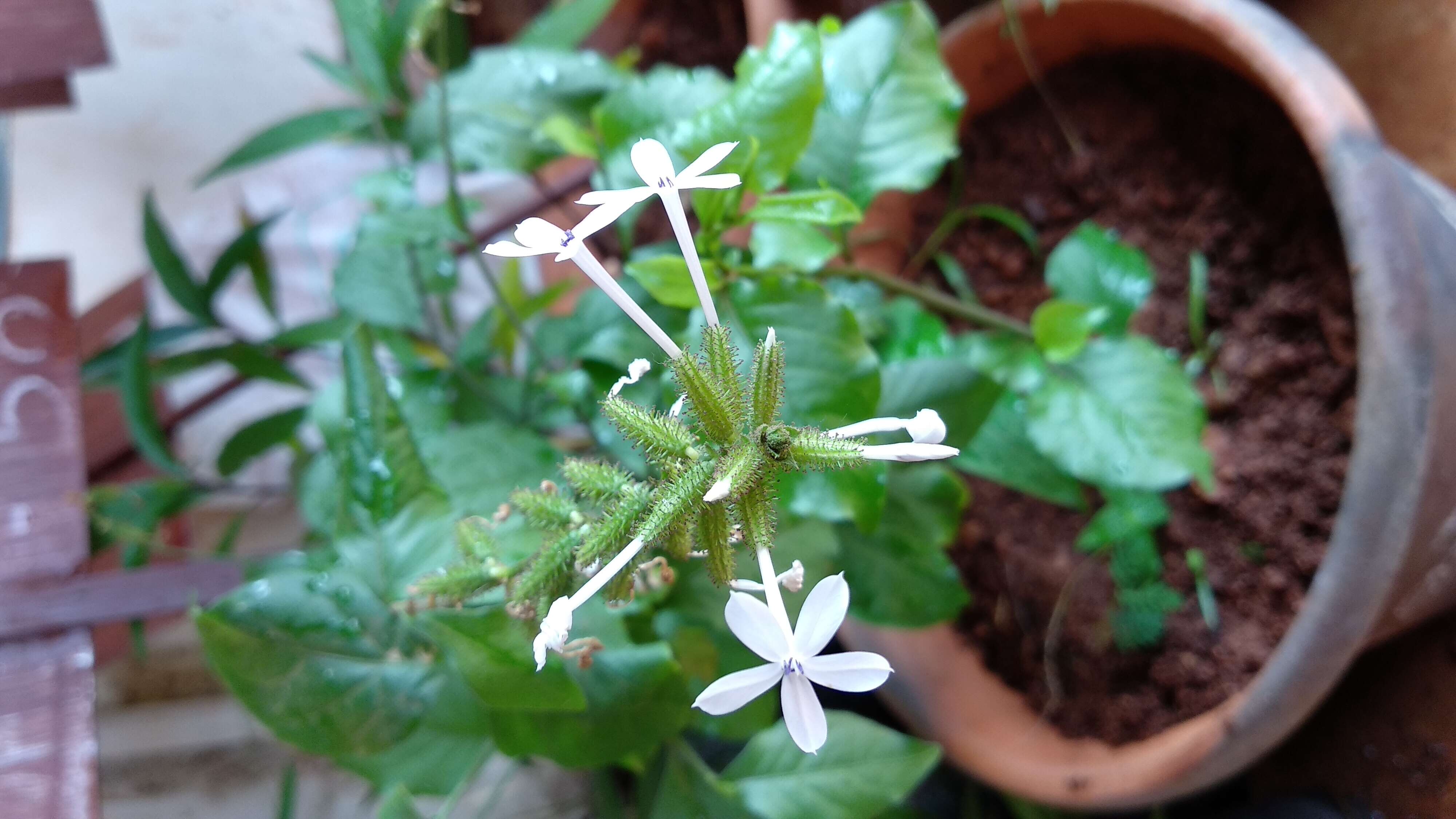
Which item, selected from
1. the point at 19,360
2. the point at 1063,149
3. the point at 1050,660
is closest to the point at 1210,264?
the point at 1063,149

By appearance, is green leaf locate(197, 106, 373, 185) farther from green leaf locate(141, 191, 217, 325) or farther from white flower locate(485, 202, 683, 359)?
→ white flower locate(485, 202, 683, 359)

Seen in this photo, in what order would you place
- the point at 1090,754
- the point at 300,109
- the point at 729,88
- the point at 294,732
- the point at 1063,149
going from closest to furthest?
the point at 294,732 < the point at 729,88 < the point at 1090,754 < the point at 1063,149 < the point at 300,109

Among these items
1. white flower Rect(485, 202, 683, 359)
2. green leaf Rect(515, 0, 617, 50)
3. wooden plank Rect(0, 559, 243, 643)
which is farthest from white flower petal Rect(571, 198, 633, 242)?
green leaf Rect(515, 0, 617, 50)

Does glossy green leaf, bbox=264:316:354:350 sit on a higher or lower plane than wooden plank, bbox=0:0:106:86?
lower

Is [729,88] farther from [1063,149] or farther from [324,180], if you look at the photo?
[324,180]

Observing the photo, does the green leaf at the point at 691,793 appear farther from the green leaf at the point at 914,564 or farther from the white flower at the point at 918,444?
the white flower at the point at 918,444

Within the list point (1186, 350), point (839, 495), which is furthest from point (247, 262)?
point (1186, 350)
